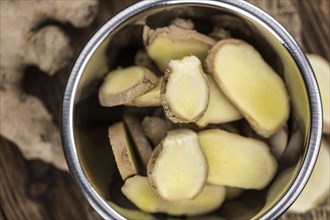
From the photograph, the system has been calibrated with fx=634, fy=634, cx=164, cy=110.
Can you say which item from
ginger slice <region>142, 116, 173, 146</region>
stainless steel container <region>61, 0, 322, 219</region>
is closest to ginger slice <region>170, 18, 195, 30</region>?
stainless steel container <region>61, 0, 322, 219</region>

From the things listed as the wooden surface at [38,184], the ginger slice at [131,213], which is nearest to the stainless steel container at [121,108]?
the ginger slice at [131,213]

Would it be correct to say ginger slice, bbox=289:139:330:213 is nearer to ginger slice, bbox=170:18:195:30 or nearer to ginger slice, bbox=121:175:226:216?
ginger slice, bbox=121:175:226:216

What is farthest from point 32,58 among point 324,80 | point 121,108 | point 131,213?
point 324,80

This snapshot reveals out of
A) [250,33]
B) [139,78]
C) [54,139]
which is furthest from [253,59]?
[54,139]

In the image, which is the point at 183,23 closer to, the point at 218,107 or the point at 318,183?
the point at 218,107

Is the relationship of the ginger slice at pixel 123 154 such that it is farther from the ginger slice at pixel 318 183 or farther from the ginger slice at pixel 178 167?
the ginger slice at pixel 318 183

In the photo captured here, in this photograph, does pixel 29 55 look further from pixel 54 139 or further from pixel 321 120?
pixel 321 120
